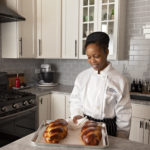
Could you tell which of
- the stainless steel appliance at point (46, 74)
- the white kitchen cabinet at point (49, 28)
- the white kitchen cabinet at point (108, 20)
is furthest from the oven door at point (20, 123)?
the white kitchen cabinet at point (108, 20)

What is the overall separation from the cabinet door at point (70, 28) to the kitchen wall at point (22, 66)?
2.18 feet

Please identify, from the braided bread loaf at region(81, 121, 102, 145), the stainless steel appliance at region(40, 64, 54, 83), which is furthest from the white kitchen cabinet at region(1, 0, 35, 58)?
the braided bread loaf at region(81, 121, 102, 145)

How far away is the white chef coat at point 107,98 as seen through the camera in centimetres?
121

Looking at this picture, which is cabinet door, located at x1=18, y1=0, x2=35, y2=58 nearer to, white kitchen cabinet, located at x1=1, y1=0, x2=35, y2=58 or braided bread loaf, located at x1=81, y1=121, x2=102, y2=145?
white kitchen cabinet, located at x1=1, y1=0, x2=35, y2=58

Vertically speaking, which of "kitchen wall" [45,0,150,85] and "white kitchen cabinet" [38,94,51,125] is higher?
"kitchen wall" [45,0,150,85]

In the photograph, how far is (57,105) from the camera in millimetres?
2559

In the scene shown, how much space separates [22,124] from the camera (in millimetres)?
2160

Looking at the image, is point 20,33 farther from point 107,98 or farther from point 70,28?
point 107,98

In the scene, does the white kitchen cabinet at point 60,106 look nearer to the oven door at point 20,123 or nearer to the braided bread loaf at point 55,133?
the oven door at point 20,123

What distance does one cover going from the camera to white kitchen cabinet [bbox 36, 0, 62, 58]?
2.69 m

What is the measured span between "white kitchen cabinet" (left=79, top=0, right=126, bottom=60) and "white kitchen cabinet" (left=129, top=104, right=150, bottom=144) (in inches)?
27.2

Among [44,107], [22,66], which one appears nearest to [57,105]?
[44,107]

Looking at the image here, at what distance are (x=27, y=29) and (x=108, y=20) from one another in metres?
1.09

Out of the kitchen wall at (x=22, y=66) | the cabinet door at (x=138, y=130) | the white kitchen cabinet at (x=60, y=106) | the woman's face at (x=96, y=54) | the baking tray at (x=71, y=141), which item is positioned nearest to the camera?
the baking tray at (x=71, y=141)
